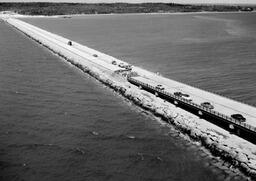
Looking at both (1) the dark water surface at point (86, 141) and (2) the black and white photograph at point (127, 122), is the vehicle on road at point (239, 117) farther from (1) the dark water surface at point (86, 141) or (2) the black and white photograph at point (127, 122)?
(1) the dark water surface at point (86, 141)

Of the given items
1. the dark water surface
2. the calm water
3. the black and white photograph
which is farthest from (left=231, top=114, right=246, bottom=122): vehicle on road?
the calm water

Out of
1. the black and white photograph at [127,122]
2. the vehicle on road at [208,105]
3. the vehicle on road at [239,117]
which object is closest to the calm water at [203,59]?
the black and white photograph at [127,122]

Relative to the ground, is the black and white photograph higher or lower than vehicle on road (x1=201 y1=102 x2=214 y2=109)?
lower

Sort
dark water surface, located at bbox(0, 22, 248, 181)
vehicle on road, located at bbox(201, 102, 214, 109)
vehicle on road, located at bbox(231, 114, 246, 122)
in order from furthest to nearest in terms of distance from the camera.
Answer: vehicle on road, located at bbox(201, 102, 214, 109) → vehicle on road, located at bbox(231, 114, 246, 122) → dark water surface, located at bbox(0, 22, 248, 181)

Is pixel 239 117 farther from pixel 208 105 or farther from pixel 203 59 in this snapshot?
pixel 203 59

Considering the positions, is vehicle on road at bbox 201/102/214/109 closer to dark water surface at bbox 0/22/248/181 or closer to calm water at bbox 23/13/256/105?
dark water surface at bbox 0/22/248/181

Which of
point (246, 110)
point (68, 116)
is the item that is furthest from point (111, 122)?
point (246, 110)

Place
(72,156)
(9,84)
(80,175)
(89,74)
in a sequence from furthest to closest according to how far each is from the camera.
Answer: (89,74) → (9,84) → (72,156) → (80,175)

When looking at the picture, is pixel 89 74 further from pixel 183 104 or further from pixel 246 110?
pixel 246 110
